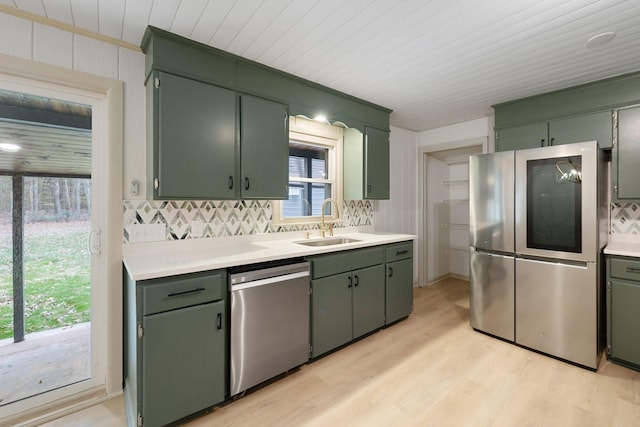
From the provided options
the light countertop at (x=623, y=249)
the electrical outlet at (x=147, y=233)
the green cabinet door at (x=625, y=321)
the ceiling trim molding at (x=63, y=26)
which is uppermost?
the ceiling trim molding at (x=63, y=26)

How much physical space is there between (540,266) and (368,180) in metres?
1.78

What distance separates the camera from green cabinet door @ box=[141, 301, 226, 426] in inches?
61.1

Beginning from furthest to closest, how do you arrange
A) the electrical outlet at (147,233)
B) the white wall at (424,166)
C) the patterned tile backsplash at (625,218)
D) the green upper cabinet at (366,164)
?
the white wall at (424,166)
the green upper cabinet at (366,164)
the patterned tile backsplash at (625,218)
the electrical outlet at (147,233)

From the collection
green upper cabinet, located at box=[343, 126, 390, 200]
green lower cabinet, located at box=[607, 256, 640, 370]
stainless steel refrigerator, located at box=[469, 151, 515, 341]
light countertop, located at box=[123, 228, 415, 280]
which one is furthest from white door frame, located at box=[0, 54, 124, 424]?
green lower cabinet, located at box=[607, 256, 640, 370]

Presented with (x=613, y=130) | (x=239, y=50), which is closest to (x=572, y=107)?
(x=613, y=130)

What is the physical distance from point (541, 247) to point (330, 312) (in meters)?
1.91

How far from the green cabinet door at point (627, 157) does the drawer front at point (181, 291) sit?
342cm

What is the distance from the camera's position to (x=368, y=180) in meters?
3.28

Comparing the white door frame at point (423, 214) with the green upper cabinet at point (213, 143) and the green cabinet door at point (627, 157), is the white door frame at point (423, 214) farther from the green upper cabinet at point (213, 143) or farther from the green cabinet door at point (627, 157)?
the green upper cabinet at point (213, 143)

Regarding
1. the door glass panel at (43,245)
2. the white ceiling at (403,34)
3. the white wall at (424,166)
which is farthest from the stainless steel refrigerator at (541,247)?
the door glass panel at (43,245)

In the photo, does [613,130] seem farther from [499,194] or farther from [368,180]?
[368,180]

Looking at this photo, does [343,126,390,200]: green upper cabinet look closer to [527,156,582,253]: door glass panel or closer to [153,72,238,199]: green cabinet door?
[527,156,582,253]: door glass panel

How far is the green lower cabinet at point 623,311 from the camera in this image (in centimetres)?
220

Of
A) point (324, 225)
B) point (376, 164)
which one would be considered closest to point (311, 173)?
point (324, 225)
